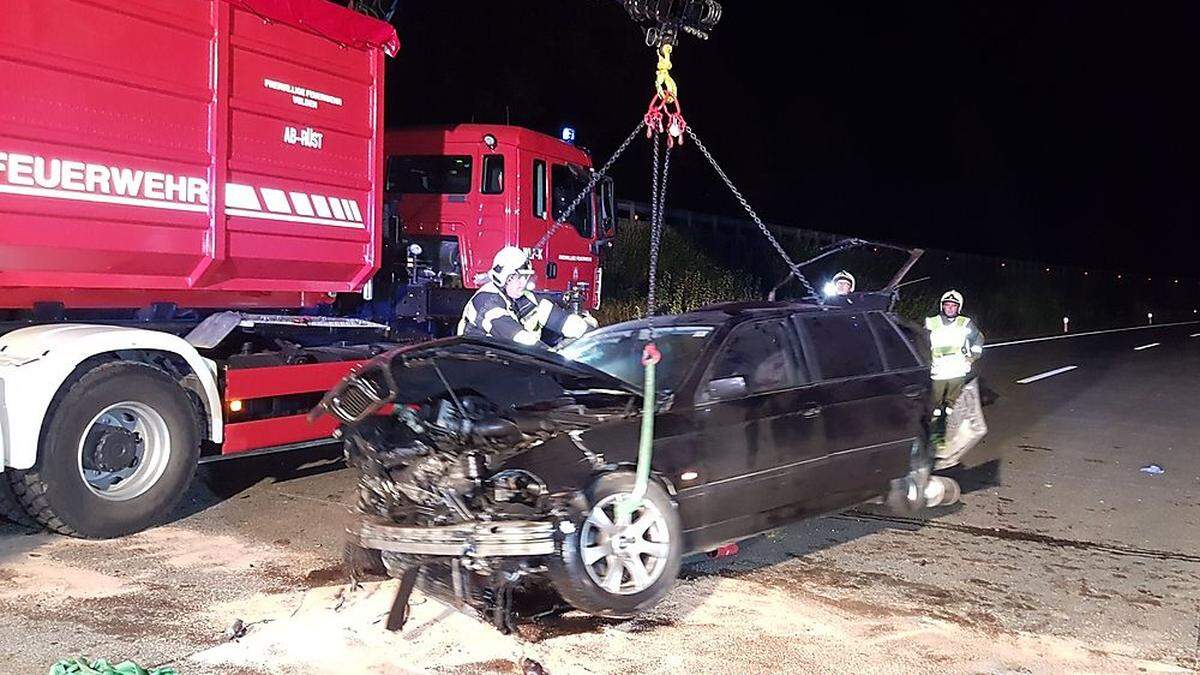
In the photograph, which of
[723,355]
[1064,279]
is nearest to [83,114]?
[723,355]

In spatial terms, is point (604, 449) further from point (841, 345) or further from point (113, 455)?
point (113, 455)

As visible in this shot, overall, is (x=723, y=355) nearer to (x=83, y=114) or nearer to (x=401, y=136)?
(x=83, y=114)

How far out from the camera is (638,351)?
20.9 feet

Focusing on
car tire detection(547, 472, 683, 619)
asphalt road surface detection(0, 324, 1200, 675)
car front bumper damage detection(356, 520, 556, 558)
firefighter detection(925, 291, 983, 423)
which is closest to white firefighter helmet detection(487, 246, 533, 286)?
asphalt road surface detection(0, 324, 1200, 675)

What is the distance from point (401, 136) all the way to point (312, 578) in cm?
626

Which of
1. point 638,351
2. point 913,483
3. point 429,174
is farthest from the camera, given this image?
point 429,174

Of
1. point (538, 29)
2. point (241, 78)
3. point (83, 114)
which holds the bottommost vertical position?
point (83, 114)

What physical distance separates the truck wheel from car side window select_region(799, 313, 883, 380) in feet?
13.2

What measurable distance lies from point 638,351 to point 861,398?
1.39 meters

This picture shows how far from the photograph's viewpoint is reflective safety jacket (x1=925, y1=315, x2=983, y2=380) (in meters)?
9.47

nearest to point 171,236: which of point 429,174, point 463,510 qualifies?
point 463,510

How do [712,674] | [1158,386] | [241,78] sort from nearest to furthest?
[712,674] < [241,78] < [1158,386]

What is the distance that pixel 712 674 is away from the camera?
4445 mm

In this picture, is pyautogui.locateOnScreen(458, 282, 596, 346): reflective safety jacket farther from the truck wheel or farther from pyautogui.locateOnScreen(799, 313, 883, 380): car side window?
the truck wheel
